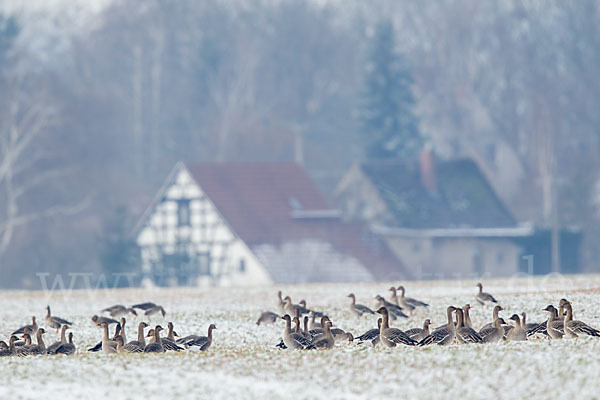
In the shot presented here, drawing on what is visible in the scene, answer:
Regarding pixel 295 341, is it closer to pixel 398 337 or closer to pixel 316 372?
pixel 398 337

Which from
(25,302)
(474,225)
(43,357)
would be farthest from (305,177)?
(43,357)

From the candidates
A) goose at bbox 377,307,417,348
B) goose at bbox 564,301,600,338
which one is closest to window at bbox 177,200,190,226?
goose at bbox 377,307,417,348

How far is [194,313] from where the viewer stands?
124ft

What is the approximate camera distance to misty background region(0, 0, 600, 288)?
104500 mm

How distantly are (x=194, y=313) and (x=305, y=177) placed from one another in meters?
52.3

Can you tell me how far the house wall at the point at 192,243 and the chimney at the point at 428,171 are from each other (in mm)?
17748

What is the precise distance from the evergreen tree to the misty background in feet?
0.35

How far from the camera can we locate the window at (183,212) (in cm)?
8575

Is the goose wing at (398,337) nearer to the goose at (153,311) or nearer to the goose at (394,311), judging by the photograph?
the goose at (394,311)

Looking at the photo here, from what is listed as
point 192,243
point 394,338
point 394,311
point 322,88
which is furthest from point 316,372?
point 322,88

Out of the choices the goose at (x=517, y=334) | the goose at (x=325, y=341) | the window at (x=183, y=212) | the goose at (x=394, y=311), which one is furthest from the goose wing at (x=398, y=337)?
the window at (x=183, y=212)

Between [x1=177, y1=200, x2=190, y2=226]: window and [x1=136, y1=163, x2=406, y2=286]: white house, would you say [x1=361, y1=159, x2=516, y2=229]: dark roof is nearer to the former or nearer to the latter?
[x1=136, y1=163, x2=406, y2=286]: white house

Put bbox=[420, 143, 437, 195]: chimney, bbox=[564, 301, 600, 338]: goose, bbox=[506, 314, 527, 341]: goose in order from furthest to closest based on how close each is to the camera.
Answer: bbox=[420, 143, 437, 195]: chimney, bbox=[506, 314, 527, 341]: goose, bbox=[564, 301, 600, 338]: goose

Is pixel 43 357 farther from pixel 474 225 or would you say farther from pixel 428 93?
pixel 428 93
